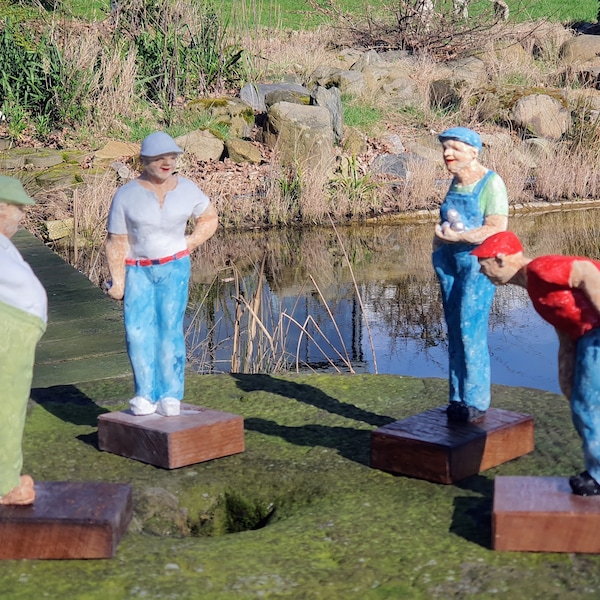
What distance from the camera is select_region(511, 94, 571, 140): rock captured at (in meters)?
16.2

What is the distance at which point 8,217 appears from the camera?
3348mm

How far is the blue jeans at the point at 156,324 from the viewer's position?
431 centimetres

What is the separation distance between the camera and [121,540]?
354cm

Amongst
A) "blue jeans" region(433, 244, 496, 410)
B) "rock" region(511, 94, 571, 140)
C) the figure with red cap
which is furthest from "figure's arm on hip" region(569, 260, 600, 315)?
"rock" region(511, 94, 571, 140)

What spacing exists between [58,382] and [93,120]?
10.3 m

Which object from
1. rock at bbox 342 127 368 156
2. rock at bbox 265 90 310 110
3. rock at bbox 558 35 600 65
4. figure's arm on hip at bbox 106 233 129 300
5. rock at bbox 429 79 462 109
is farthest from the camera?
rock at bbox 558 35 600 65

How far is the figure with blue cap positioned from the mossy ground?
366mm

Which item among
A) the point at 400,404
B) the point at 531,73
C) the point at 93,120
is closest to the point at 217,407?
the point at 400,404

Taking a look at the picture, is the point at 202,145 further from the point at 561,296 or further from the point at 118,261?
the point at 561,296

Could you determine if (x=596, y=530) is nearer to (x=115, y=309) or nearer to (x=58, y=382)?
(x=58, y=382)

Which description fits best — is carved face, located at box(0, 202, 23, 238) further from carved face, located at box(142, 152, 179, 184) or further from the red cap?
the red cap

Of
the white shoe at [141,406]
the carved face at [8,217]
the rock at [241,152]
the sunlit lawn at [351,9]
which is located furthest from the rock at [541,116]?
the carved face at [8,217]

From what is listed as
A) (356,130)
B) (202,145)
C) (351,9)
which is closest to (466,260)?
(202,145)

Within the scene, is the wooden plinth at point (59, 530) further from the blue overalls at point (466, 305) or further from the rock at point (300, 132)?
the rock at point (300, 132)
